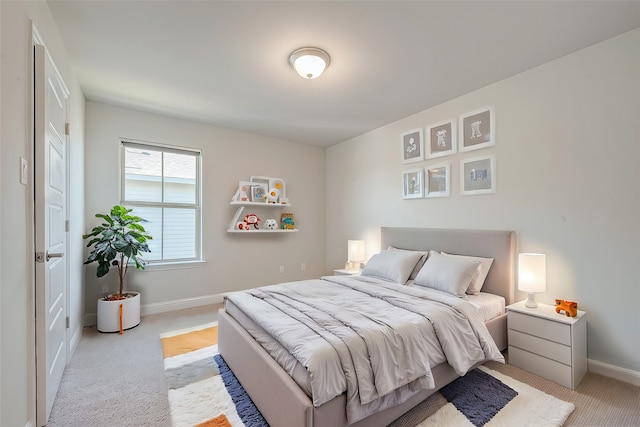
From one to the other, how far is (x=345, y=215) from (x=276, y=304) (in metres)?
2.79

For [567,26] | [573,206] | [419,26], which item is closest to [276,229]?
[419,26]

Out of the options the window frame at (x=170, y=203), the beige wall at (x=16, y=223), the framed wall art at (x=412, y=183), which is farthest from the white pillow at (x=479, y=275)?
the window frame at (x=170, y=203)

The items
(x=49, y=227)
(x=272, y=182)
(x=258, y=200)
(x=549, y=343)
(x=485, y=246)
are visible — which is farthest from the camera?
(x=272, y=182)

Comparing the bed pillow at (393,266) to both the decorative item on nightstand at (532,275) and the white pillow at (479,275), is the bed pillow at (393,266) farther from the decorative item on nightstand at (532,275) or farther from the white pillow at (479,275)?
the decorative item on nightstand at (532,275)

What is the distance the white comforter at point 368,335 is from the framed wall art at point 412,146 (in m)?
1.80

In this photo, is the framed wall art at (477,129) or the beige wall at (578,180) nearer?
the beige wall at (578,180)

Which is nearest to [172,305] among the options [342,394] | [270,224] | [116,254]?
[116,254]

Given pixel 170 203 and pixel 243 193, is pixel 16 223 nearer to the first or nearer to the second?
pixel 170 203

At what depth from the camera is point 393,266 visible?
313cm

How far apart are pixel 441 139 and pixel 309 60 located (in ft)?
6.05

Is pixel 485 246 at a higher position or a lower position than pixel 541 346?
higher

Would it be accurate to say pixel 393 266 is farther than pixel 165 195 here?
No

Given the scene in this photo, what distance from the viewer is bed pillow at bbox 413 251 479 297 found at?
2.56 metres

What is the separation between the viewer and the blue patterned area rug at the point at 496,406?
1.70 metres
